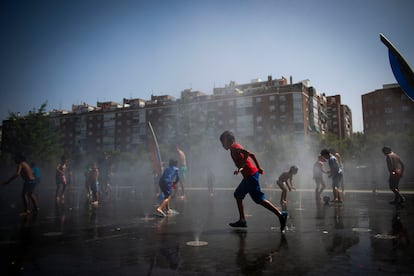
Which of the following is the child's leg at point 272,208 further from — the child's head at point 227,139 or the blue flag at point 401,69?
the blue flag at point 401,69

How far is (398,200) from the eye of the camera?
973 centimetres

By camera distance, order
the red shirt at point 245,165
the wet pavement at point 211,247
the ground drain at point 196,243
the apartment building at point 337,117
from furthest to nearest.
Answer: the apartment building at point 337,117 → the red shirt at point 245,165 → the ground drain at point 196,243 → the wet pavement at point 211,247

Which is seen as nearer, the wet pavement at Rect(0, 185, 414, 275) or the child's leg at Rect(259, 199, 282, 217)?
the wet pavement at Rect(0, 185, 414, 275)

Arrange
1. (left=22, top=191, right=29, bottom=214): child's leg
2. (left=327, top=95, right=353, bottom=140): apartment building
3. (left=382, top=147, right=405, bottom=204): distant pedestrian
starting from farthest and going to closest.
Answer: (left=327, top=95, right=353, bottom=140): apartment building < (left=382, top=147, right=405, bottom=204): distant pedestrian < (left=22, top=191, right=29, bottom=214): child's leg

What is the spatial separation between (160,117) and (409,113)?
65.8 metres

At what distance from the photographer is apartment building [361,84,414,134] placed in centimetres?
7838

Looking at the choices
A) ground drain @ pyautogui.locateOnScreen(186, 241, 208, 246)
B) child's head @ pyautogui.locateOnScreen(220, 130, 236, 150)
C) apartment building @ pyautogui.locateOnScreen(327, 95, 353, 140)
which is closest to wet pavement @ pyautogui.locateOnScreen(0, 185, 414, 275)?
ground drain @ pyautogui.locateOnScreen(186, 241, 208, 246)

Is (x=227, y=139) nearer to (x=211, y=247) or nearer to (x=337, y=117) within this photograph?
(x=211, y=247)

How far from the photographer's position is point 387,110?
82.1 metres

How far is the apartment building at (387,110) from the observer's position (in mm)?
78375

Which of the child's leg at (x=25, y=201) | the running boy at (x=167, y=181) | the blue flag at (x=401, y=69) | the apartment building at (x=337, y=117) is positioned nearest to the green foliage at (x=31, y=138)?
the child's leg at (x=25, y=201)

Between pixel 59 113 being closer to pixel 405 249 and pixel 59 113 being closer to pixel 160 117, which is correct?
pixel 160 117

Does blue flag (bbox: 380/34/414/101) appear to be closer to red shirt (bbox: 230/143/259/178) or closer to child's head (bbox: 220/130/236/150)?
red shirt (bbox: 230/143/259/178)

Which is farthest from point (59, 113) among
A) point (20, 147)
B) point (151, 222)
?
point (151, 222)
